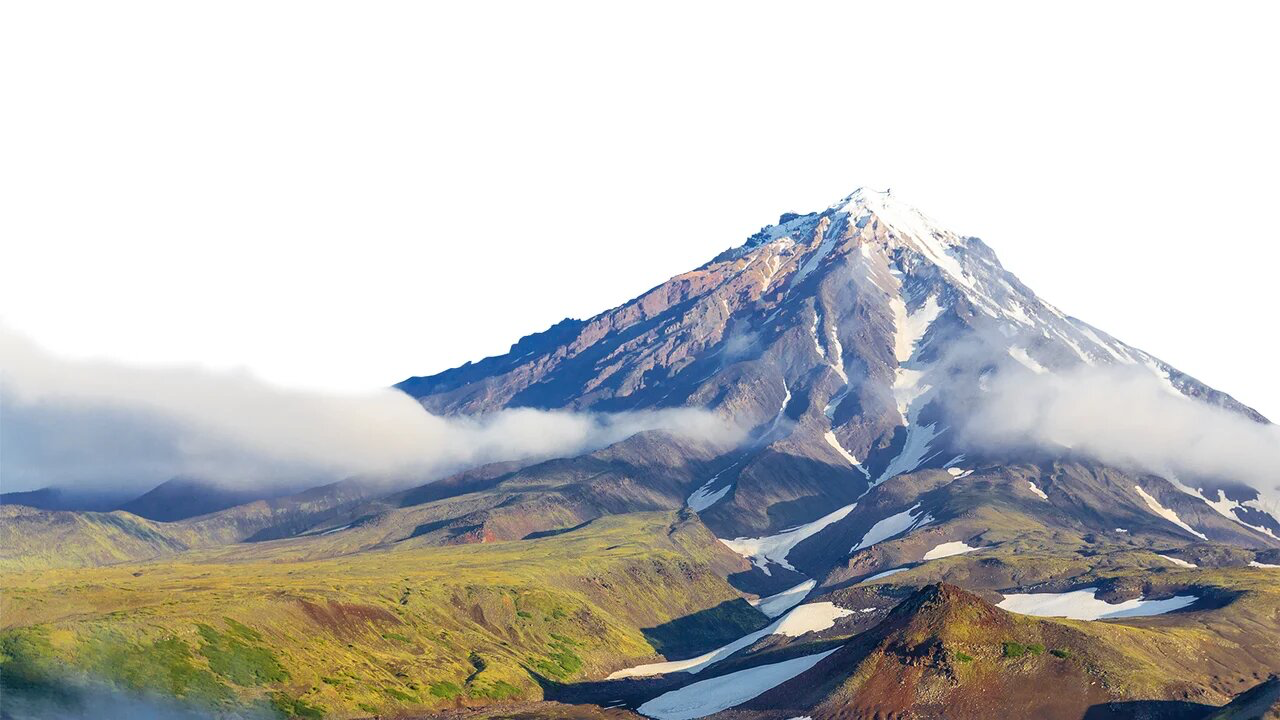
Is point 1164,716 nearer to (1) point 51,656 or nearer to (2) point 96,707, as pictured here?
(2) point 96,707

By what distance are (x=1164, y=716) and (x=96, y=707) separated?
551 feet

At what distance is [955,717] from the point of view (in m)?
199

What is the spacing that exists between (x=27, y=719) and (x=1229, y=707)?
177 metres

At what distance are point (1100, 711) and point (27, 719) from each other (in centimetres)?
16606

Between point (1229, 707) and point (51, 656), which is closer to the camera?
point (1229, 707)

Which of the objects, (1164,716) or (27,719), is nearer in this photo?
(27,719)

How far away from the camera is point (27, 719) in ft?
580

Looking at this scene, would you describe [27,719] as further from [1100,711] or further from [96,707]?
[1100,711]

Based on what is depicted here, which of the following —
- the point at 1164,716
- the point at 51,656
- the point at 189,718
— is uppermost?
the point at 51,656

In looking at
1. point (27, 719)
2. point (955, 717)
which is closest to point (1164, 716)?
point (955, 717)

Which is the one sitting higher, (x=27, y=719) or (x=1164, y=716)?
(x=27, y=719)

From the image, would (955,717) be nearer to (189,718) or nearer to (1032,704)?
(1032,704)

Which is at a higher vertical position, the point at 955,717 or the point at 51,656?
the point at 51,656

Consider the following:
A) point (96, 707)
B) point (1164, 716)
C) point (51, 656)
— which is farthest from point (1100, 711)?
point (51, 656)
